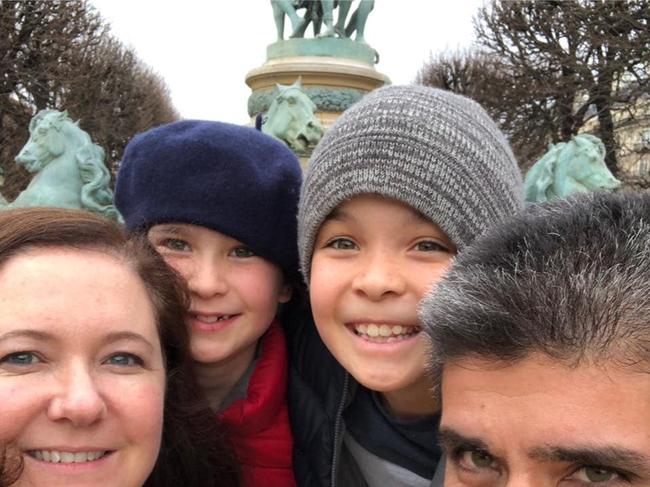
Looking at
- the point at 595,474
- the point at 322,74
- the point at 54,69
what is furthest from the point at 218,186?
the point at 54,69

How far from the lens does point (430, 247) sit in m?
2.18

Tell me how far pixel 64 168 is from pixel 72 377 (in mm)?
5809

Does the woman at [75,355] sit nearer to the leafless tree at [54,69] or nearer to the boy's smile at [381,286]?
the boy's smile at [381,286]

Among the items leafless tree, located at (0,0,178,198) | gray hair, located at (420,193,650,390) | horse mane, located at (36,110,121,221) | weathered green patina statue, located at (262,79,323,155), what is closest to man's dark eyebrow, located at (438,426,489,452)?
gray hair, located at (420,193,650,390)

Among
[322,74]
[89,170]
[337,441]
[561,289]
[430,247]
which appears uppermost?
[322,74]

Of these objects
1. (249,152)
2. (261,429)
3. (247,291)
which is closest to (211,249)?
(247,291)

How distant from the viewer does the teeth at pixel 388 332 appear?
2.13 meters

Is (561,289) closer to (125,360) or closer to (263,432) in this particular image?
(125,360)

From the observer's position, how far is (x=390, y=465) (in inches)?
88.0

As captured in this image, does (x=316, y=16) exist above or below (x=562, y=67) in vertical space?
below

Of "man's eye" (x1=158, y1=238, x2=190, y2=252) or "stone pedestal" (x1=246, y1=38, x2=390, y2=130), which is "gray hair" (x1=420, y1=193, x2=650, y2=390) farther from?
"stone pedestal" (x1=246, y1=38, x2=390, y2=130)

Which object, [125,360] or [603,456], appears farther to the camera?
[125,360]

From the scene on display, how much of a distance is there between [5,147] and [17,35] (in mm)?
2709

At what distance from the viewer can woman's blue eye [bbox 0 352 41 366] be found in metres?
1.61
